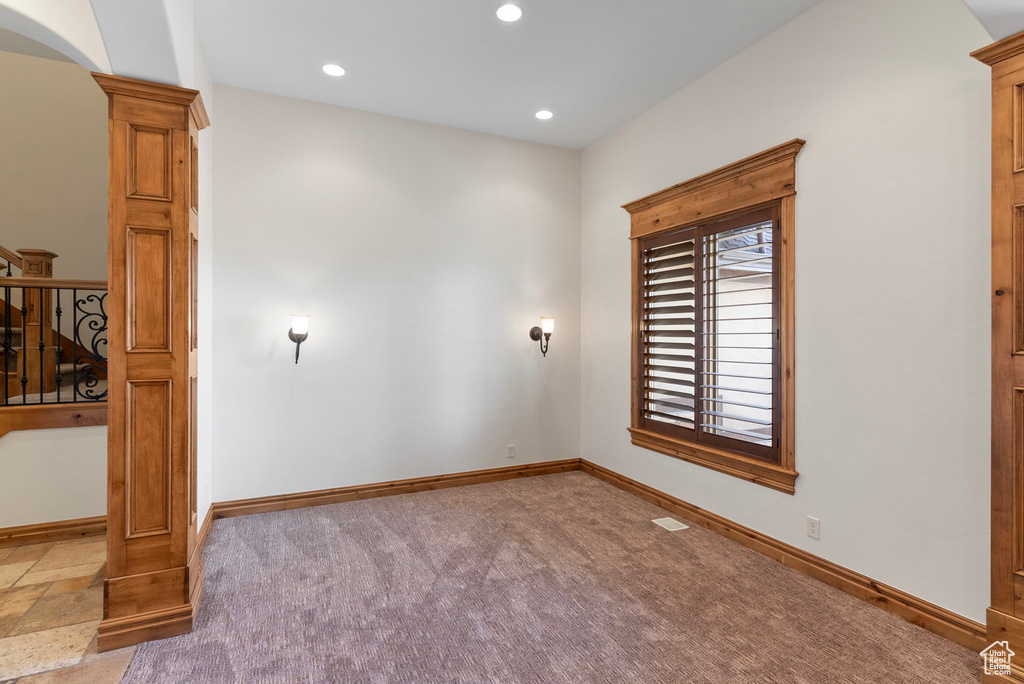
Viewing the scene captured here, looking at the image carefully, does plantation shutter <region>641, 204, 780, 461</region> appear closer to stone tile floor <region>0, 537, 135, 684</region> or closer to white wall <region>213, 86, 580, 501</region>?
white wall <region>213, 86, 580, 501</region>

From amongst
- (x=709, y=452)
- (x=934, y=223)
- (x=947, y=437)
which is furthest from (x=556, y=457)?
(x=934, y=223)

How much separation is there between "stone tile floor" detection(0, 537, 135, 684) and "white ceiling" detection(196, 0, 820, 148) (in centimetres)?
328

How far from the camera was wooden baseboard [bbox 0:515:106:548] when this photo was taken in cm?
319

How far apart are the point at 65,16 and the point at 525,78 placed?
2.56 metres

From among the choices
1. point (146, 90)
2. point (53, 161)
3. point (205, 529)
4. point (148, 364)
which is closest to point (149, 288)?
point (148, 364)

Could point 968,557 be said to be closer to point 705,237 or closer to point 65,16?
point 705,237

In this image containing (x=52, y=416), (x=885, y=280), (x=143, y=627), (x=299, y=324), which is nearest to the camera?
(x=143, y=627)

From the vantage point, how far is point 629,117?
432 cm

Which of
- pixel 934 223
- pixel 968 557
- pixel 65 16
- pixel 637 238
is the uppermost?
pixel 65 16

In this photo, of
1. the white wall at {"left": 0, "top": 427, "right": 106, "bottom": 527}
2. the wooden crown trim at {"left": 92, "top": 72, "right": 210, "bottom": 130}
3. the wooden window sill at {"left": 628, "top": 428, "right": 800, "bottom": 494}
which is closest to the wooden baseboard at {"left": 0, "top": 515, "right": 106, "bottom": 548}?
the white wall at {"left": 0, "top": 427, "right": 106, "bottom": 527}

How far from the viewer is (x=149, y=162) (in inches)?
88.4

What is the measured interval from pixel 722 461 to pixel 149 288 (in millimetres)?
3451

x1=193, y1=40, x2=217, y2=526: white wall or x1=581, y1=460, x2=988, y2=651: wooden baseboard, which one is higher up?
x1=193, y1=40, x2=217, y2=526: white wall

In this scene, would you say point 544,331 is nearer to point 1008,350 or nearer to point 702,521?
point 702,521
